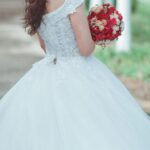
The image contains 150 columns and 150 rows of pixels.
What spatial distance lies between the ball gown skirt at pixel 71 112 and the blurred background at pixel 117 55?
3.66 metres

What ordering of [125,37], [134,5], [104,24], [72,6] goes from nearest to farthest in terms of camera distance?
[72,6]
[104,24]
[125,37]
[134,5]

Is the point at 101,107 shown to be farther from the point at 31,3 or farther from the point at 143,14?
the point at 143,14

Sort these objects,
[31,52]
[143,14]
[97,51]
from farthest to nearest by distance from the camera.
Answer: [143,14] < [31,52] < [97,51]

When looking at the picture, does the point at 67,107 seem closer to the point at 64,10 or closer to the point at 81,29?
the point at 81,29

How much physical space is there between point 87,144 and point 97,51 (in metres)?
7.40

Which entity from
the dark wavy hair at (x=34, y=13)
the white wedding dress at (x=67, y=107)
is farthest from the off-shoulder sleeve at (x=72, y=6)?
the dark wavy hair at (x=34, y=13)

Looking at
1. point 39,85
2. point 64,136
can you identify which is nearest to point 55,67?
point 39,85

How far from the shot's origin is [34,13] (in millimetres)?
5516

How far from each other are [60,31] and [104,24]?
0.43 m

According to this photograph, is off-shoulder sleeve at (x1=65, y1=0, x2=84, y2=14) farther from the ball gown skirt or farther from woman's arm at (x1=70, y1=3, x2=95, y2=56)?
the ball gown skirt

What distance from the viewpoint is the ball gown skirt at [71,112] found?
542 centimetres

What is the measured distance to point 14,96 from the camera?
5.77 meters

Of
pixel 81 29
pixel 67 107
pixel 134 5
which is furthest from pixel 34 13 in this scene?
pixel 134 5

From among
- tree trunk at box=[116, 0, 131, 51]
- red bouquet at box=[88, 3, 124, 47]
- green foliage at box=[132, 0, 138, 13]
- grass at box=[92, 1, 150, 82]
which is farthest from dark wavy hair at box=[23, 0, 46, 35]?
green foliage at box=[132, 0, 138, 13]
